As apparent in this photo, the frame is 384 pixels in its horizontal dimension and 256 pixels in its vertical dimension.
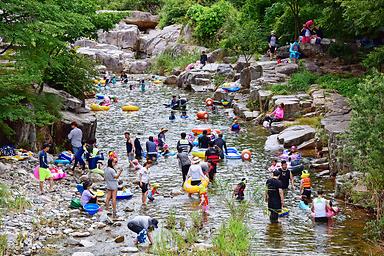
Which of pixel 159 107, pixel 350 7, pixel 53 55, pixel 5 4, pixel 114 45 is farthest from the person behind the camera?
pixel 114 45

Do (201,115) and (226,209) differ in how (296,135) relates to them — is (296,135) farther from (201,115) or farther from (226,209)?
(201,115)

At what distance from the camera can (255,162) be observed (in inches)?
1046

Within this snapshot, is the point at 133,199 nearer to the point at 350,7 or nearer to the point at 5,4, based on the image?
the point at 5,4

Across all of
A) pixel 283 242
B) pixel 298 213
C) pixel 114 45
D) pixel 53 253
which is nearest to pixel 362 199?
pixel 298 213

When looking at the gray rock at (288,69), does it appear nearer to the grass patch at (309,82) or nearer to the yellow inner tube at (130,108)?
the grass patch at (309,82)

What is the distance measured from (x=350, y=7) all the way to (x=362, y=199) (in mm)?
9489

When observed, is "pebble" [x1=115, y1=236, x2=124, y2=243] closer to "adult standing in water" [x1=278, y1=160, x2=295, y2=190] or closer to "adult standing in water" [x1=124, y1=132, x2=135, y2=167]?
"adult standing in water" [x1=278, y1=160, x2=295, y2=190]

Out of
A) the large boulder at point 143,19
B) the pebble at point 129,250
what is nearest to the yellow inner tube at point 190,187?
the pebble at point 129,250

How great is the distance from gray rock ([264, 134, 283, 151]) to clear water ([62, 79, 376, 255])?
37 centimetres

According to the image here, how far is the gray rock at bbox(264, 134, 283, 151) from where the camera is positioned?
28531mm

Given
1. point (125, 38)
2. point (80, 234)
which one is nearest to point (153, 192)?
point (80, 234)

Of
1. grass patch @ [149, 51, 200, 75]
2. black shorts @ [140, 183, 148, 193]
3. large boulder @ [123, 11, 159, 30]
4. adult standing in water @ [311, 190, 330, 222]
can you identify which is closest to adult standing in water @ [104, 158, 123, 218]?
black shorts @ [140, 183, 148, 193]

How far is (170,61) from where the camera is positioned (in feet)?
184

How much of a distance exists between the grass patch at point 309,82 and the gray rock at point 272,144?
5.07 meters
